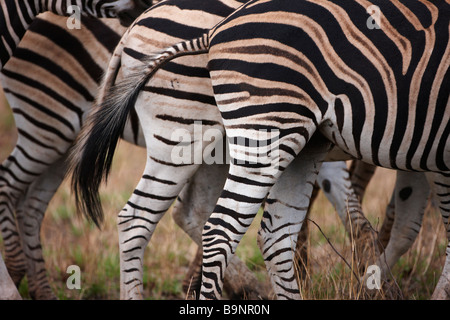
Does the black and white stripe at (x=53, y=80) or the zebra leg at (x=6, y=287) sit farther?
the black and white stripe at (x=53, y=80)

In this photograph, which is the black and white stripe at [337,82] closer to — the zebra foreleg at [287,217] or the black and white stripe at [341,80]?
the black and white stripe at [341,80]

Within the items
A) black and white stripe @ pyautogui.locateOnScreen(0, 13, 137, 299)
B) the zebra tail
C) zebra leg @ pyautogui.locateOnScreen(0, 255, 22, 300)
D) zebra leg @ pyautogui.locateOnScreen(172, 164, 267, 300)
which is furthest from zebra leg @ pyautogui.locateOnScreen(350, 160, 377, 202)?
zebra leg @ pyautogui.locateOnScreen(0, 255, 22, 300)

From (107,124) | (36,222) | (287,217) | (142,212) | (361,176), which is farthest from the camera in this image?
(361,176)

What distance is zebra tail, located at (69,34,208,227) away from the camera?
3521 millimetres

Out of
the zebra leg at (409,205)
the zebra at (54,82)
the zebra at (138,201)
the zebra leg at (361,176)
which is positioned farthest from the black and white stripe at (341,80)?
the zebra leg at (361,176)

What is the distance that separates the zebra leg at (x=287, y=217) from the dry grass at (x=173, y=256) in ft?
0.56

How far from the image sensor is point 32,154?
4664 mm

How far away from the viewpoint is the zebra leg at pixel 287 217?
12.4 ft

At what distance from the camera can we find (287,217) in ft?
12.5

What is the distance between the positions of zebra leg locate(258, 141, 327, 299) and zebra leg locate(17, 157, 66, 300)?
2.04 meters

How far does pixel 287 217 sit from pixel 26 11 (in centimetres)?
228

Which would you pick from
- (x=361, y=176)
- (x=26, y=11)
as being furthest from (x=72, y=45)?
(x=361, y=176)

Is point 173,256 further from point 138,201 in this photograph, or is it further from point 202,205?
point 138,201
